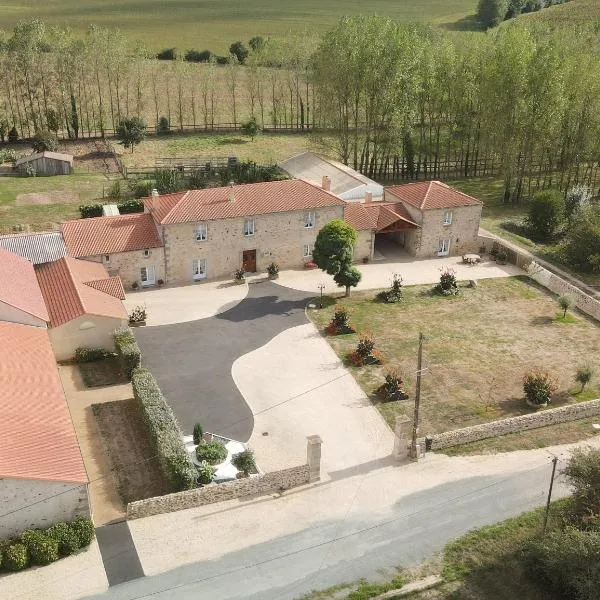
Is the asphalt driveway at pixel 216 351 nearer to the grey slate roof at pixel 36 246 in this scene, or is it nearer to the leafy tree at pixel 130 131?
the grey slate roof at pixel 36 246

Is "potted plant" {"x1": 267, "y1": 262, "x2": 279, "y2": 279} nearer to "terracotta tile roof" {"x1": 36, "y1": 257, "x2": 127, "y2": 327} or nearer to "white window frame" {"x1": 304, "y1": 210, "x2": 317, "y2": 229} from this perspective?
"white window frame" {"x1": 304, "y1": 210, "x2": 317, "y2": 229}

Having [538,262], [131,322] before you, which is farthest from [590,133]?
[131,322]

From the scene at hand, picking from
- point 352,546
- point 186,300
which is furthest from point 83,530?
point 186,300

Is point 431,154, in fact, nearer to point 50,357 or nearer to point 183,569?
point 50,357

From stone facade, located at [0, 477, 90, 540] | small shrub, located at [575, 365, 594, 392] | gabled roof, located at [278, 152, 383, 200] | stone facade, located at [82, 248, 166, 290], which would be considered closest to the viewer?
stone facade, located at [0, 477, 90, 540]

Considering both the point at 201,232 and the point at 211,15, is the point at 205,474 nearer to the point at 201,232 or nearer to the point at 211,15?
the point at 201,232

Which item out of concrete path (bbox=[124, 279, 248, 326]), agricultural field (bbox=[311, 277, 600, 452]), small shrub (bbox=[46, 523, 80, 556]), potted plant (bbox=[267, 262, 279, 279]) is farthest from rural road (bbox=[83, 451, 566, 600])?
potted plant (bbox=[267, 262, 279, 279])

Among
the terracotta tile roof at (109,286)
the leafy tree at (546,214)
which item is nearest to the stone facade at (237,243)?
the terracotta tile roof at (109,286)

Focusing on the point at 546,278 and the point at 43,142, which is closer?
the point at 546,278
